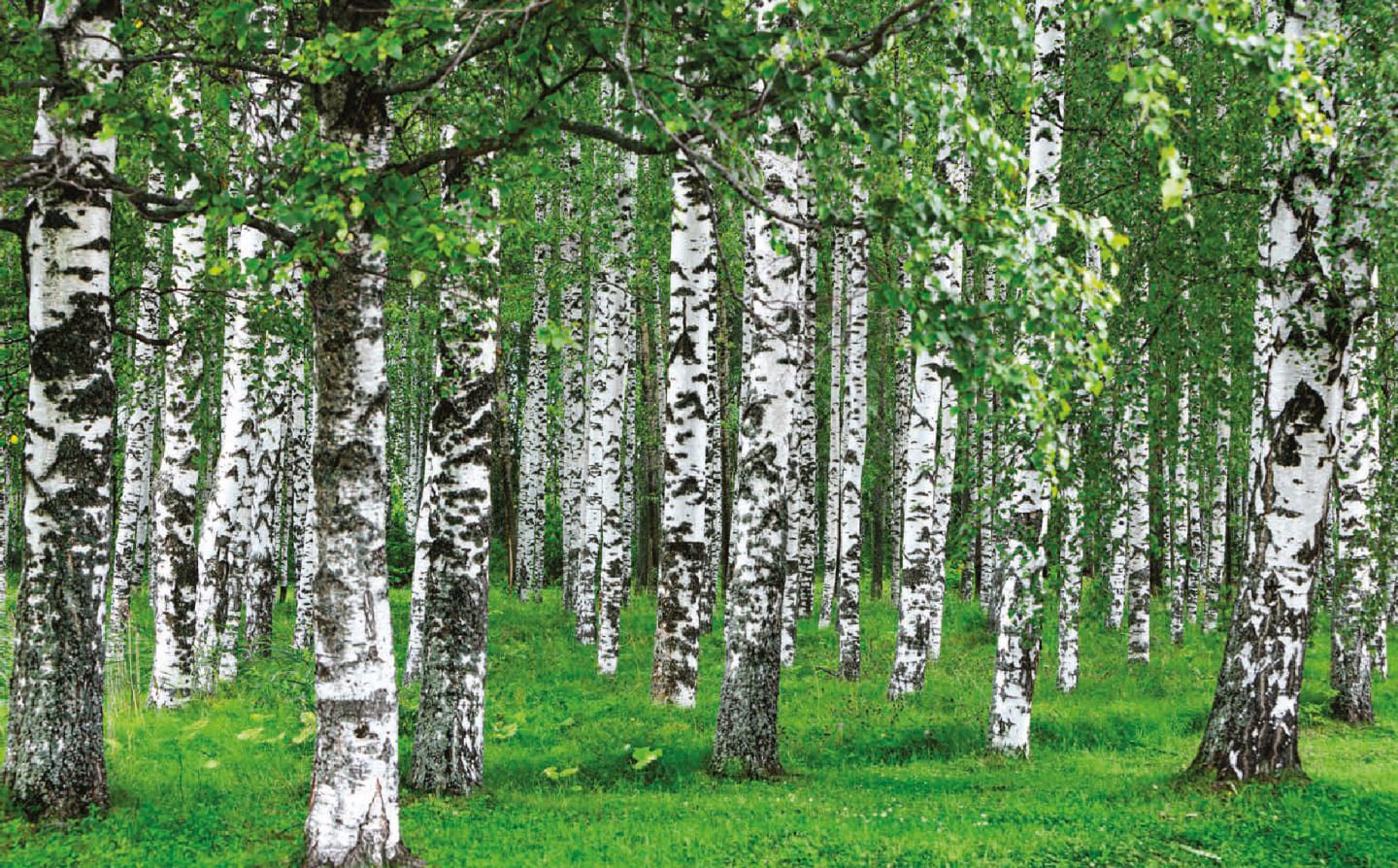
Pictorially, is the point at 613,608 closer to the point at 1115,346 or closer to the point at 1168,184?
the point at 1115,346

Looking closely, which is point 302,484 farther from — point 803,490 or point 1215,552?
point 1215,552

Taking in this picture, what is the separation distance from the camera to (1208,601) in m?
21.6

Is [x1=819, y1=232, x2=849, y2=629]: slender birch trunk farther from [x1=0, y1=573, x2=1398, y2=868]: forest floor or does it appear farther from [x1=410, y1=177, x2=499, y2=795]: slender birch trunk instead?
[x1=410, y1=177, x2=499, y2=795]: slender birch trunk

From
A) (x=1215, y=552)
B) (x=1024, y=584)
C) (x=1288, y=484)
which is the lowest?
(x=1215, y=552)

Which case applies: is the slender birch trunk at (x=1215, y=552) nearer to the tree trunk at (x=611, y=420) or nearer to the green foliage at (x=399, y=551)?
the tree trunk at (x=611, y=420)

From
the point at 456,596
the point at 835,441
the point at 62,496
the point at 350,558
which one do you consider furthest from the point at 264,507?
the point at 835,441

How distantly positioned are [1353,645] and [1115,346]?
6246mm

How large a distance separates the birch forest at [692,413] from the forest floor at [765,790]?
2.5 inches

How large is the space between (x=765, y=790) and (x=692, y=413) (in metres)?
4.73

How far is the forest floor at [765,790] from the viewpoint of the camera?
677 centimetres

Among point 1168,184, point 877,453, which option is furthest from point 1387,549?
point 877,453

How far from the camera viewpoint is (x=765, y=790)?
853 centimetres

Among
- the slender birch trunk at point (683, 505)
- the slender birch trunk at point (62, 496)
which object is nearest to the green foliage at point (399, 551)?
the slender birch trunk at point (683, 505)

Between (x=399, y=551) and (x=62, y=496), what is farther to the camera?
(x=399, y=551)
